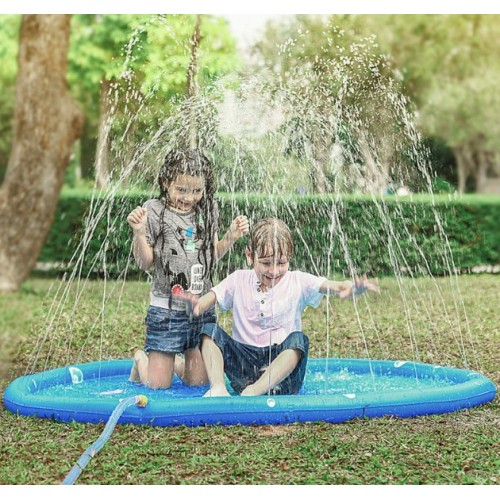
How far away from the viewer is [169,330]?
5.21 meters

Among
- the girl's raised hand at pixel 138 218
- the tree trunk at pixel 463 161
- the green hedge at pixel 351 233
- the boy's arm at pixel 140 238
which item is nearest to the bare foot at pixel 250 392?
the boy's arm at pixel 140 238

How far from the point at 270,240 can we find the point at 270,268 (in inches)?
6.0

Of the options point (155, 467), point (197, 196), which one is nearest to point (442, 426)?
point (155, 467)

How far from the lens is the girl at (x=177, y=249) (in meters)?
5.22

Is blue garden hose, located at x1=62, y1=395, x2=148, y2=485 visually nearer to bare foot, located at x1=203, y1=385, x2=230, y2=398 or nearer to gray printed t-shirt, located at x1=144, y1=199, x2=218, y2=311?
bare foot, located at x1=203, y1=385, x2=230, y2=398

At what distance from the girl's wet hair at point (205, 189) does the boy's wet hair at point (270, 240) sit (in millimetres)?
365

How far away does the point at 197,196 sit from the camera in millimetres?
5270

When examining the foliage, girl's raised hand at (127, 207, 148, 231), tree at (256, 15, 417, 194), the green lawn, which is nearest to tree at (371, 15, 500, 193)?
the foliage

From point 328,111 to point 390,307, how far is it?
3451mm

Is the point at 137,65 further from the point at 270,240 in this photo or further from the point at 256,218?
the point at 270,240

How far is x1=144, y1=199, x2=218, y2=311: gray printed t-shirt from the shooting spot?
5.23 meters

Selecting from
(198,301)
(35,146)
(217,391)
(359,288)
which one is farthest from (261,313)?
(35,146)

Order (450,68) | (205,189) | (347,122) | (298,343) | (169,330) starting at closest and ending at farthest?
1. (298,343)
2. (169,330)
3. (205,189)
4. (347,122)
5. (450,68)

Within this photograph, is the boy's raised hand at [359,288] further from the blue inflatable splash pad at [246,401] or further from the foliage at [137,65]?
the foliage at [137,65]
